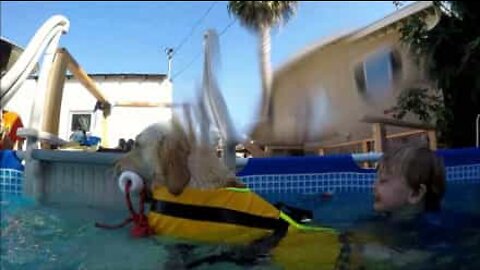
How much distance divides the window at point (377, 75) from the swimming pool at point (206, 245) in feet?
1.82

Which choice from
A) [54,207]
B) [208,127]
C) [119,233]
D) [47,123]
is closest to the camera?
[208,127]

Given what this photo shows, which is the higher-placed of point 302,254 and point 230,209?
point 230,209

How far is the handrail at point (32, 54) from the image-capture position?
1457 millimetres

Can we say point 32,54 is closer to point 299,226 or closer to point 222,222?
point 222,222

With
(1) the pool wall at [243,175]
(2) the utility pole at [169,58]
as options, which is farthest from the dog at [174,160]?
(1) the pool wall at [243,175]

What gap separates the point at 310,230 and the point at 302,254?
0.79 ft

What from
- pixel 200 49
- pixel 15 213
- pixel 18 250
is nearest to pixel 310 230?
pixel 200 49

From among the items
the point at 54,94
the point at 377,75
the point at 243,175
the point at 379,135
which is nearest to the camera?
the point at 377,75

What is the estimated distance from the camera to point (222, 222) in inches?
79.4

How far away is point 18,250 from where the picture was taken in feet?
7.45

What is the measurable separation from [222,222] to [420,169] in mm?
680

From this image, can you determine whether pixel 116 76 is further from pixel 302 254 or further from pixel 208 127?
pixel 302 254

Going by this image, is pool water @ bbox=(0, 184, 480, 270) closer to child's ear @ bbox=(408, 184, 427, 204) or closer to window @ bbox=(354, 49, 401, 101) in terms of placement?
child's ear @ bbox=(408, 184, 427, 204)

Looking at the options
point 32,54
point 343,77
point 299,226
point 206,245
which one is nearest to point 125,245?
point 206,245
